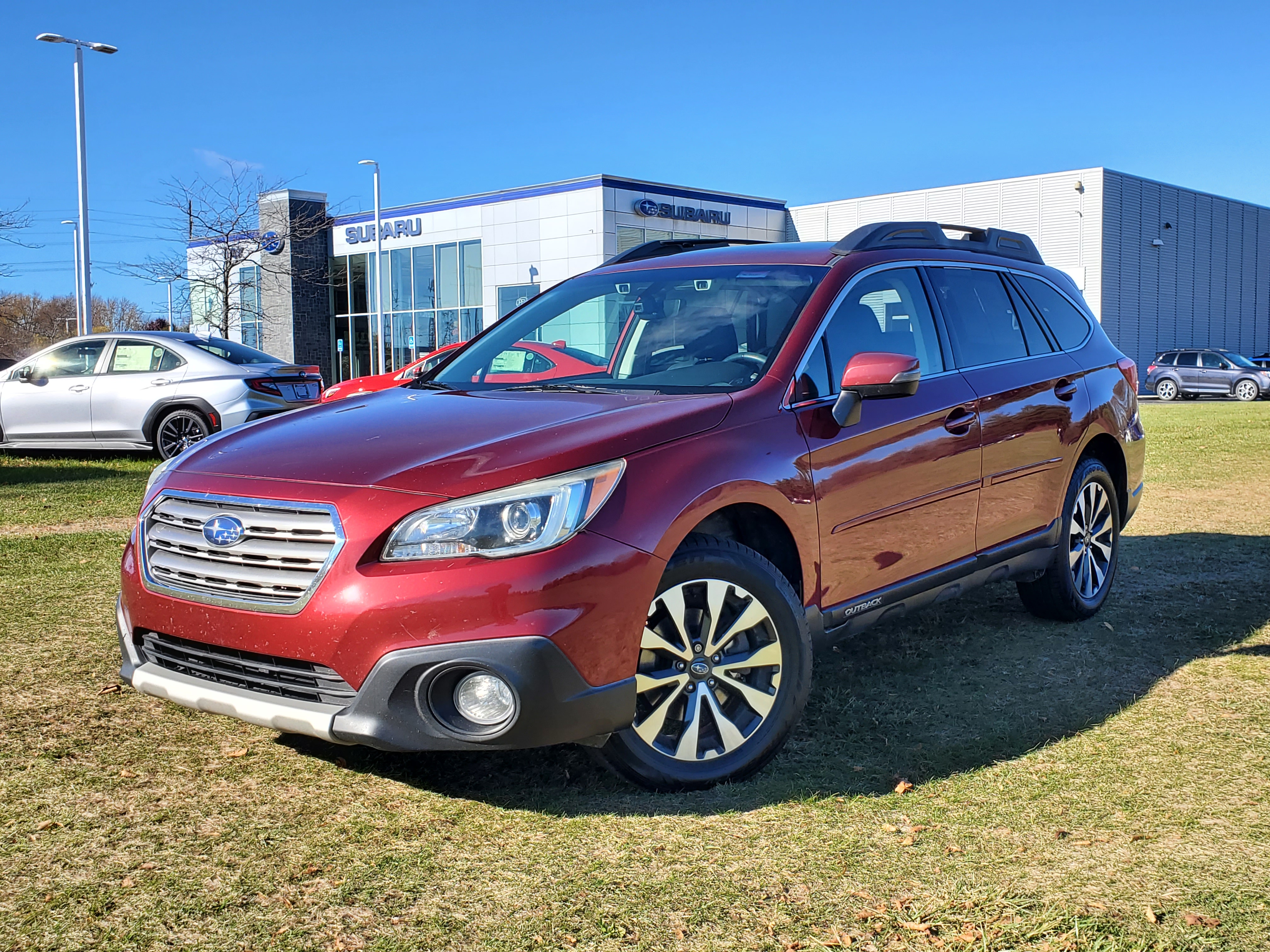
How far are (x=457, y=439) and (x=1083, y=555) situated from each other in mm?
3599

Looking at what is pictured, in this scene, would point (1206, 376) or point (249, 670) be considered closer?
point (249, 670)

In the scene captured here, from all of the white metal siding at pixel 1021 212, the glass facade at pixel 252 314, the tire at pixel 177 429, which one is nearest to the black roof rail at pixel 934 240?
the tire at pixel 177 429

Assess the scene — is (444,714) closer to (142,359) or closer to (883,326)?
(883,326)

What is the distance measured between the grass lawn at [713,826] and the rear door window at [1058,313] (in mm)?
1585

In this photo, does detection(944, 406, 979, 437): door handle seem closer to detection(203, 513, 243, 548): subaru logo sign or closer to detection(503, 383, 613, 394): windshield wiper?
detection(503, 383, 613, 394): windshield wiper

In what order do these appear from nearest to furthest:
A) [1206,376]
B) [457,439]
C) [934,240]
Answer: [457,439] < [934,240] < [1206,376]

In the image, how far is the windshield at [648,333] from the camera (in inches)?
161

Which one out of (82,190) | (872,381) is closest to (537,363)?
(872,381)

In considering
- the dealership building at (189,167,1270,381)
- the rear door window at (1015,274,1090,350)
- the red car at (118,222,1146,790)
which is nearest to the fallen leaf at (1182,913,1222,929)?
the red car at (118,222,1146,790)

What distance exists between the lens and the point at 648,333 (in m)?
4.45

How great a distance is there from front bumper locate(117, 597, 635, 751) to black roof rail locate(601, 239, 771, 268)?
8.31 feet

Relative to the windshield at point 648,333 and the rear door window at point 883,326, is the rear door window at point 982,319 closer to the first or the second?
the rear door window at point 883,326

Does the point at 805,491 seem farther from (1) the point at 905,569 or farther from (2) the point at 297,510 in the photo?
(2) the point at 297,510

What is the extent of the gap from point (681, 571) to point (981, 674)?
2098 mm
